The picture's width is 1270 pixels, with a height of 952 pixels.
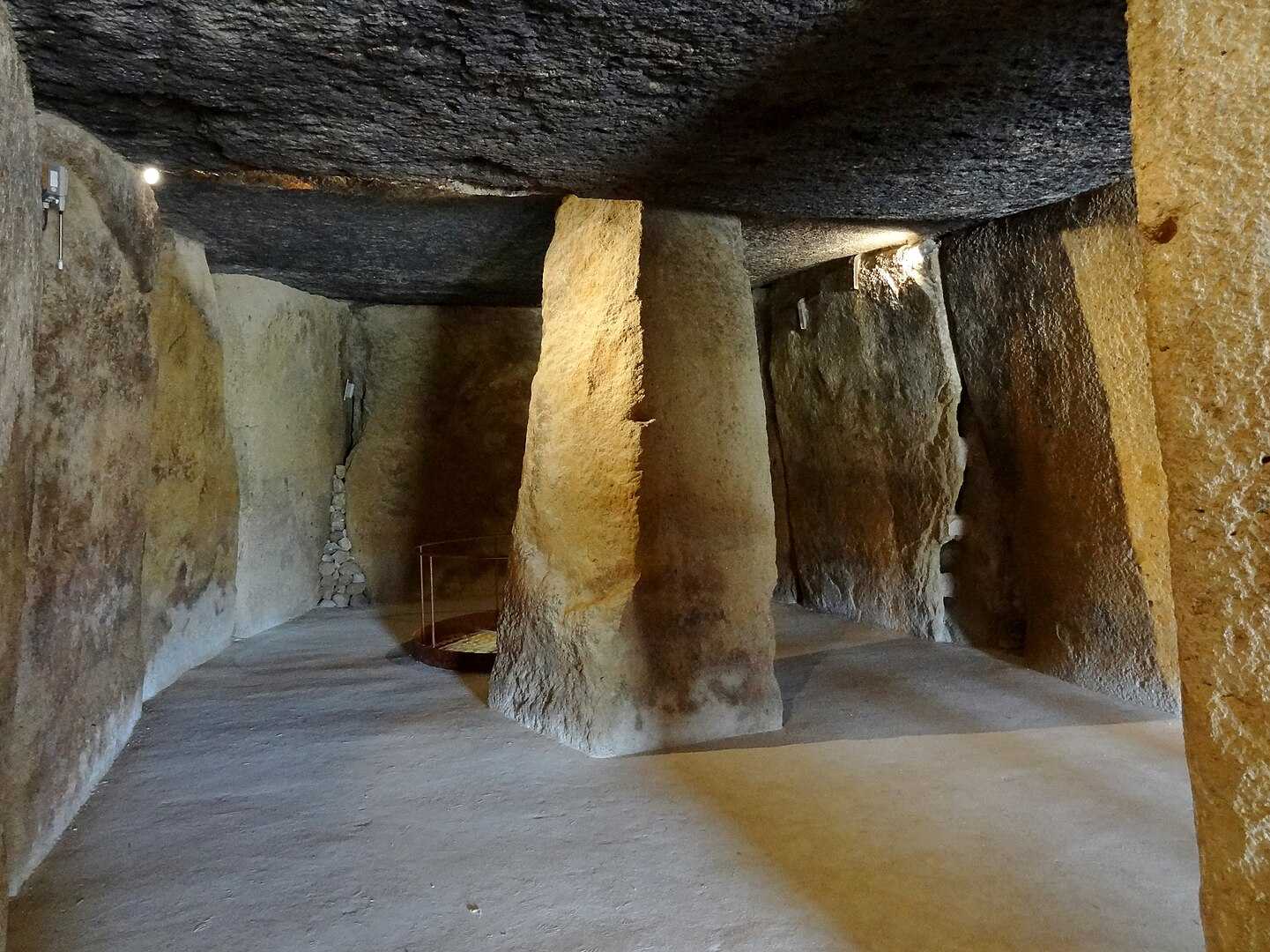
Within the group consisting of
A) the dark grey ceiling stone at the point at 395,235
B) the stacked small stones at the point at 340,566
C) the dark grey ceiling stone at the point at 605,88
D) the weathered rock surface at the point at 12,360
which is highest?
the dark grey ceiling stone at the point at 395,235

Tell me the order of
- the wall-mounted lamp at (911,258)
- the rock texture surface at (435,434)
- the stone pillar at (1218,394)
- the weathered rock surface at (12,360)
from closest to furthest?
the stone pillar at (1218,394), the weathered rock surface at (12,360), the wall-mounted lamp at (911,258), the rock texture surface at (435,434)

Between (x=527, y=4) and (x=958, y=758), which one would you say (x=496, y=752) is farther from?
(x=527, y=4)

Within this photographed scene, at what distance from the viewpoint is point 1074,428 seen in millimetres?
3758

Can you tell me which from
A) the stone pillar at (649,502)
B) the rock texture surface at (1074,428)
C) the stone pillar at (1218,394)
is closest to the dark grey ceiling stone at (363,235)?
the stone pillar at (649,502)

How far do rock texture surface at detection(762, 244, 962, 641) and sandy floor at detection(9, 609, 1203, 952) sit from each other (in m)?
1.32

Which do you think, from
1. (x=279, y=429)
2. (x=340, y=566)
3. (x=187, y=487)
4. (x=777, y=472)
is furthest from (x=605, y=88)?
(x=340, y=566)

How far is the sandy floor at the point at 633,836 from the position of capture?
6.36 ft

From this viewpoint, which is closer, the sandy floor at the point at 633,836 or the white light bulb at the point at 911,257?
the sandy floor at the point at 633,836

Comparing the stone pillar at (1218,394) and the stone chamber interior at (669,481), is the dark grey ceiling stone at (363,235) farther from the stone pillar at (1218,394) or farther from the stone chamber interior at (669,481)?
the stone pillar at (1218,394)

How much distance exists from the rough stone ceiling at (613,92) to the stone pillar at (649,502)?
0.38 metres

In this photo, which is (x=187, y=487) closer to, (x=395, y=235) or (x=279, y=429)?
(x=279, y=429)

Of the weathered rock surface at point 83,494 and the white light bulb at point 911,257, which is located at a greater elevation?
the white light bulb at point 911,257

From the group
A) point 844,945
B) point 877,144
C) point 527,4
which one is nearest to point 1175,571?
point 844,945

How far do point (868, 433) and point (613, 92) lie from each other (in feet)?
11.3
